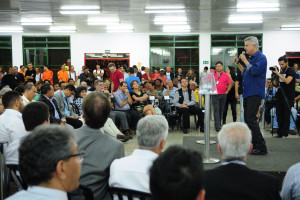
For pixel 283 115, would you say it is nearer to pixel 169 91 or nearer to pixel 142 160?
pixel 169 91

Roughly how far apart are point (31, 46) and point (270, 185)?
16.6 meters

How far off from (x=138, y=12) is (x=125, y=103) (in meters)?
4.28

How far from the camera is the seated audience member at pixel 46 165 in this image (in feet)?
4.30

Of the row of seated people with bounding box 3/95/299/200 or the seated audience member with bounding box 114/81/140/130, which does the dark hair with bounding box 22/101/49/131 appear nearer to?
the row of seated people with bounding box 3/95/299/200

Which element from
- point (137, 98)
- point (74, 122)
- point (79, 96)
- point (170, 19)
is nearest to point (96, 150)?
point (74, 122)

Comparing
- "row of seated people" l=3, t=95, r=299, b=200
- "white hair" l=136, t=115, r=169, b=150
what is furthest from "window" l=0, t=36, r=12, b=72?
"white hair" l=136, t=115, r=169, b=150

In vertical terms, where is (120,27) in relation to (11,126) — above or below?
above

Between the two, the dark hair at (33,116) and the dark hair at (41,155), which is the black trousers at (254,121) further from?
the dark hair at (41,155)

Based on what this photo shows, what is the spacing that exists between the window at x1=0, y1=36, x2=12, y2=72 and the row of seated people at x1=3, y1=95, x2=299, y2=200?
15184 mm

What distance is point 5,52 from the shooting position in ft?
53.9

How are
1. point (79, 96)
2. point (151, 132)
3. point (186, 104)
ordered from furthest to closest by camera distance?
point (186, 104) < point (79, 96) < point (151, 132)

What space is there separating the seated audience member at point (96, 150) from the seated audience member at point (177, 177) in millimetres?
1154

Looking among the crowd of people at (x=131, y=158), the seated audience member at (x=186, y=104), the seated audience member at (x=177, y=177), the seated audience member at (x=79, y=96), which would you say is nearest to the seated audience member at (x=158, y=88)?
the seated audience member at (x=186, y=104)

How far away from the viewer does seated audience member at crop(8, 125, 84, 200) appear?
1311mm
